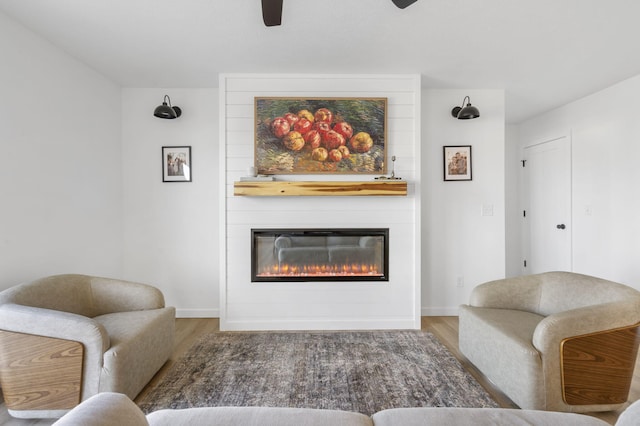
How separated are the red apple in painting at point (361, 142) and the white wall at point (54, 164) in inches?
101

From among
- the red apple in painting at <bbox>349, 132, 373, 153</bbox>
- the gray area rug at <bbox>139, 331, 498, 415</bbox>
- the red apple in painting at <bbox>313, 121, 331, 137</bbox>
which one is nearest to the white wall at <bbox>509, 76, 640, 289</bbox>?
the gray area rug at <bbox>139, 331, 498, 415</bbox>

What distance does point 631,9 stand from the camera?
7.03 feet

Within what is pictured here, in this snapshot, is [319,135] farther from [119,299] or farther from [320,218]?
[119,299]

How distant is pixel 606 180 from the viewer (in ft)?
11.7

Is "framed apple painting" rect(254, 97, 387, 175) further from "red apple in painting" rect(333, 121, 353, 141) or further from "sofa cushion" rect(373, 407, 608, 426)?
"sofa cushion" rect(373, 407, 608, 426)

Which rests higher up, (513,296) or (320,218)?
(320,218)

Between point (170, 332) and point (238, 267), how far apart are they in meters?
0.91

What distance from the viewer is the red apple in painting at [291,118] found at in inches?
126

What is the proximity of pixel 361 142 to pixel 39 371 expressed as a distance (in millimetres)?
2951

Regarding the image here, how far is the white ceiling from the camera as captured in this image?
83.8 inches

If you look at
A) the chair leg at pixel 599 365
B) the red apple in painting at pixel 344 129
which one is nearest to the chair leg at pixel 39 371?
the red apple in painting at pixel 344 129

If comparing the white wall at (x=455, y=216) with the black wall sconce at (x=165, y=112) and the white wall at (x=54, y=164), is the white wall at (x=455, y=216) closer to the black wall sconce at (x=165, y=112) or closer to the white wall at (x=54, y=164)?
the black wall sconce at (x=165, y=112)

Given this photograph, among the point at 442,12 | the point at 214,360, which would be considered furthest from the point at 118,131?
the point at 442,12

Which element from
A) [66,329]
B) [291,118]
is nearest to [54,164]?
[66,329]
